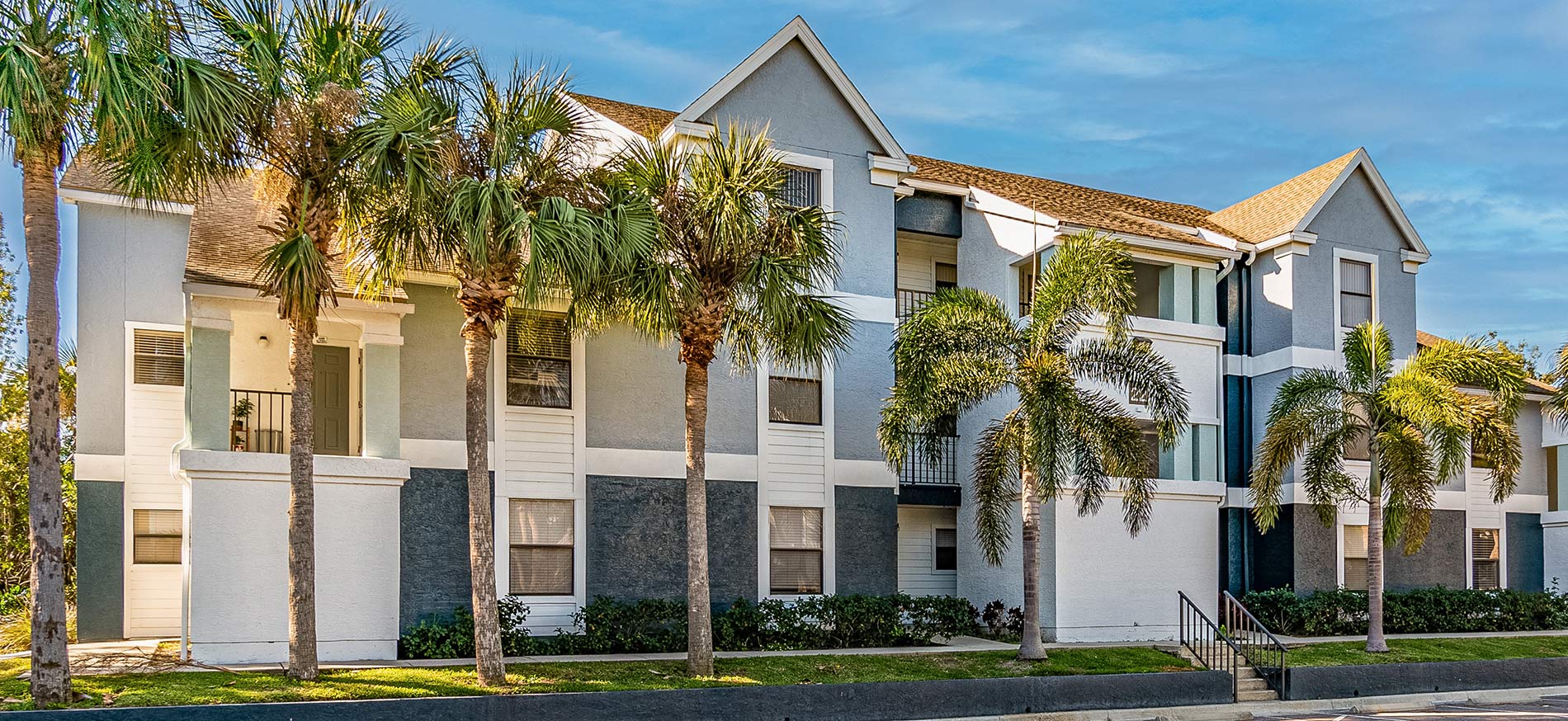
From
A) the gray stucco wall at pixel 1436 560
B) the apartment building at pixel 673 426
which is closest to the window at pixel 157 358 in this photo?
the apartment building at pixel 673 426

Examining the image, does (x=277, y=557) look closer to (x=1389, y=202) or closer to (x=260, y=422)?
(x=260, y=422)

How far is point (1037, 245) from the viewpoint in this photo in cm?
2569

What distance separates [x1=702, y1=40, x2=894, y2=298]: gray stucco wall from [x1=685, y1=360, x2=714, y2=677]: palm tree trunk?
249 inches

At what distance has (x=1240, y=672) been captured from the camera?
22062 mm

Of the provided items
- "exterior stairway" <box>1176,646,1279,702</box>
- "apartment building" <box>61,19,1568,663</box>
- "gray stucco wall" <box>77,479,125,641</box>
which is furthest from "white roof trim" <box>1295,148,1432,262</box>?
"gray stucco wall" <box>77,479,125,641</box>

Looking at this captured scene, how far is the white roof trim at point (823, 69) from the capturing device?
24000mm

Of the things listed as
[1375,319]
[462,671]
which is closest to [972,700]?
[462,671]

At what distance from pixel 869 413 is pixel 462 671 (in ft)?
33.2

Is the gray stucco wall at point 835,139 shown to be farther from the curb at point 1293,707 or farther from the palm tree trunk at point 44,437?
the palm tree trunk at point 44,437

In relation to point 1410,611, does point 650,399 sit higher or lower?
higher

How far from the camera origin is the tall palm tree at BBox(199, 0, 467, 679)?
54.0 ft

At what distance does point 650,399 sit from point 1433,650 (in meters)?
16.1

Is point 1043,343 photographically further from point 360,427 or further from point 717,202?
point 360,427

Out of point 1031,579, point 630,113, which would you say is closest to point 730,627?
point 1031,579
